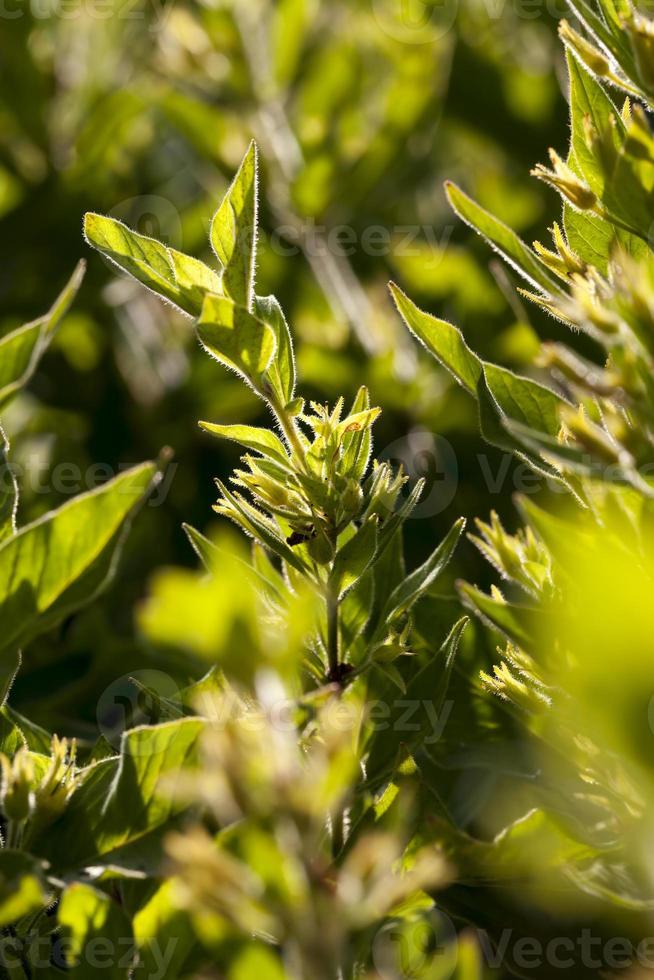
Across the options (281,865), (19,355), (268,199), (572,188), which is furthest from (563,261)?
(268,199)

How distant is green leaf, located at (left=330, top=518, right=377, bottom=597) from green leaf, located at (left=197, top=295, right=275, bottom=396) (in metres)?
0.16

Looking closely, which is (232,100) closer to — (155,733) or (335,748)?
(155,733)

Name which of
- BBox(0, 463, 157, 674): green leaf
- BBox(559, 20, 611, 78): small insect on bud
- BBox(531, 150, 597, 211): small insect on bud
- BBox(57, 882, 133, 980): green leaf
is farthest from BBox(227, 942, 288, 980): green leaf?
BBox(559, 20, 611, 78): small insect on bud

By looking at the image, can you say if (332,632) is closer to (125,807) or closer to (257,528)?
(257,528)

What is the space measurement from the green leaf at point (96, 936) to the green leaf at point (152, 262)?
48 cm

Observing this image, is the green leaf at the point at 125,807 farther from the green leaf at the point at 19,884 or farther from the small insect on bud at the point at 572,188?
the small insect on bud at the point at 572,188

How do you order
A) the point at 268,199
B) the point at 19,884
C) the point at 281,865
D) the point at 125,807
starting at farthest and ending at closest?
the point at 268,199, the point at 125,807, the point at 19,884, the point at 281,865

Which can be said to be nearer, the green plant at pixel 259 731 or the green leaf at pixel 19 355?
the green plant at pixel 259 731

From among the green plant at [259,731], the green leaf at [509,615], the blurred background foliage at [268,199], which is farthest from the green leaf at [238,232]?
the blurred background foliage at [268,199]

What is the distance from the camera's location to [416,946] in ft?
3.25

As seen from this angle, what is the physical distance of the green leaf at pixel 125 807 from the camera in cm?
89

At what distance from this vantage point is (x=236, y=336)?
0.93 meters

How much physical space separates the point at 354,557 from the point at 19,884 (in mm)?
365

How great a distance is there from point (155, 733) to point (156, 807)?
3.2 inches
